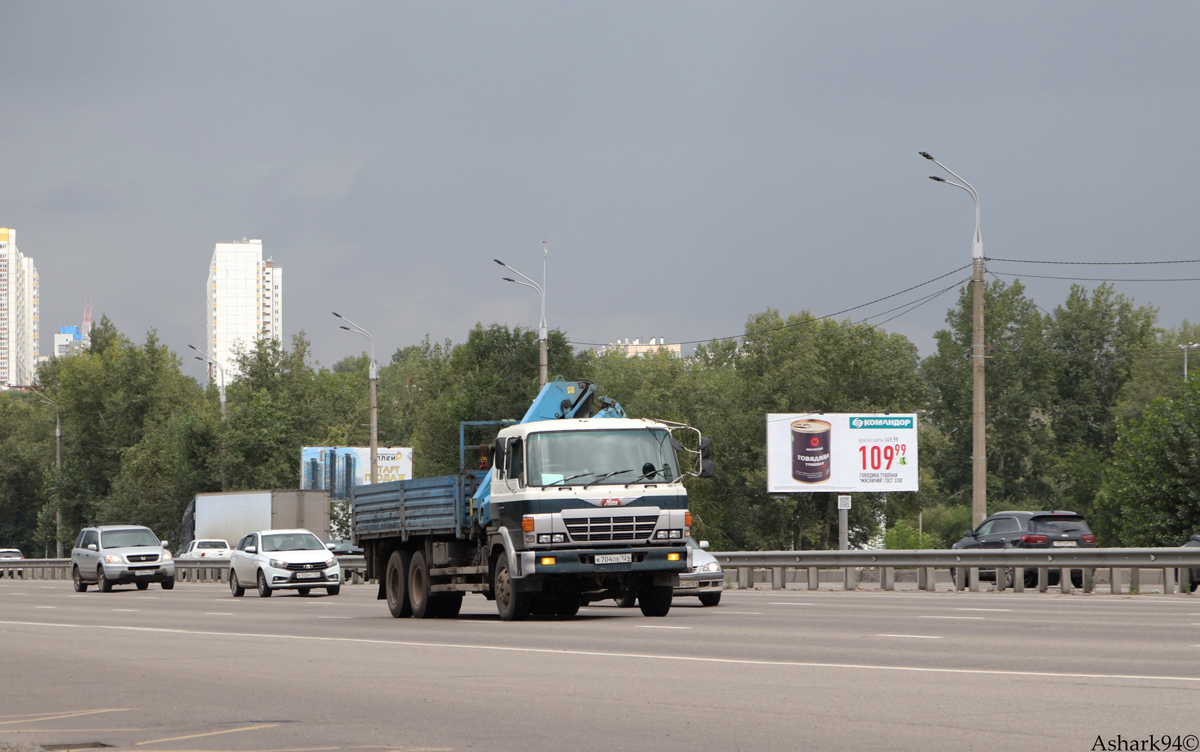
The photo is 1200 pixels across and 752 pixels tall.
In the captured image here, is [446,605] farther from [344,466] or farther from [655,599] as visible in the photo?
[344,466]

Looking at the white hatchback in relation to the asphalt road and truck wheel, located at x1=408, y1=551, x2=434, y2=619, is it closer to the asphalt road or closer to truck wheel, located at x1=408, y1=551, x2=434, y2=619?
Result: truck wheel, located at x1=408, y1=551, x2=434, y2=619

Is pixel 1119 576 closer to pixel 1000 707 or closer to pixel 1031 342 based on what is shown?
pixel 1000 707

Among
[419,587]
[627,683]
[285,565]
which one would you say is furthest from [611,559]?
[285,565]

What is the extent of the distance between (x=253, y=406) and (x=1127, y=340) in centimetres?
5785

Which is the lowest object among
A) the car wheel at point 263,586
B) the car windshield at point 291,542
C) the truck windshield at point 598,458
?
the car wheel at point 263,586

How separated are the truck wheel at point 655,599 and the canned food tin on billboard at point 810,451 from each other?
106 feet

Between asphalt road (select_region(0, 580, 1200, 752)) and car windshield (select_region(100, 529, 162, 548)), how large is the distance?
67.5 feet

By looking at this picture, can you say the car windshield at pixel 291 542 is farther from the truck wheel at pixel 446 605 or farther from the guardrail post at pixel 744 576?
the truck wheel at pixel 446 605

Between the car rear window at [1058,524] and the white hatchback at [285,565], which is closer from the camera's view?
the car rear window at [1058,524]

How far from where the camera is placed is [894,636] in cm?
1456

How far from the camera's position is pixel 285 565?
105 ft

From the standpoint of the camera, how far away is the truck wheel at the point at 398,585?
21.5 metres

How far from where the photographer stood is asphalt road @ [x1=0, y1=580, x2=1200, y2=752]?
792cm

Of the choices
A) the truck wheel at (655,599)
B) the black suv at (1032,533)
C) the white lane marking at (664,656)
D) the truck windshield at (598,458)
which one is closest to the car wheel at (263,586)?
the white lane marking at (664,656)
